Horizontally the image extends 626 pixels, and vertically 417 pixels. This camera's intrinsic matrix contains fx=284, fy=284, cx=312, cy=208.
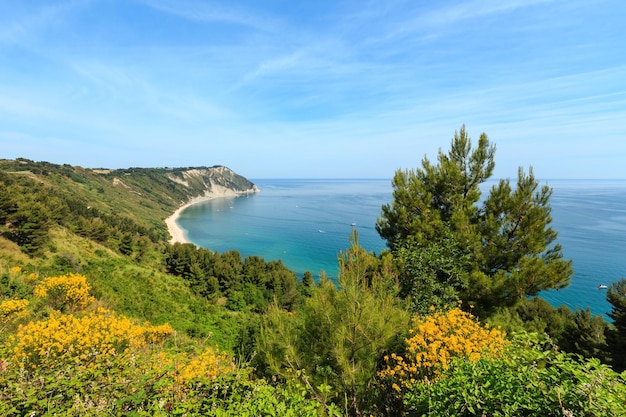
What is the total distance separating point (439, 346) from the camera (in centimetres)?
629

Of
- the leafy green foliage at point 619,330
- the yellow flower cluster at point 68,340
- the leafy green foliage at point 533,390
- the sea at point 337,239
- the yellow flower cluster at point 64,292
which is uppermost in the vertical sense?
the leafy green foliage at point 533,390

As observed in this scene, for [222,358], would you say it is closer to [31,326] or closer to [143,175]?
[31,326]

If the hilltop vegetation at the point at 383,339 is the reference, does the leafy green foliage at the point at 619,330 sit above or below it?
below

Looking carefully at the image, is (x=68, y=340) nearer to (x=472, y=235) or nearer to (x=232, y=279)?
(x=472, y=235)

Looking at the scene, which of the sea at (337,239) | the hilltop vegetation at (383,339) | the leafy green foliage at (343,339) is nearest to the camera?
the hilltop vegetation at (383,339)

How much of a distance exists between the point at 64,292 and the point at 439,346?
17.4 m

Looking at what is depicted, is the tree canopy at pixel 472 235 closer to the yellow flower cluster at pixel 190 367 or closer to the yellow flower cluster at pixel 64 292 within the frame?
the yellow flower cluster at pixel 190 367

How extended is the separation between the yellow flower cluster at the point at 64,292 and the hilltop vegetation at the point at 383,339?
→ 0.07m

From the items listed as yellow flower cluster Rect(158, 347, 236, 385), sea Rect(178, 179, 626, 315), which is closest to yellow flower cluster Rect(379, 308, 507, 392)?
yellow flower cluster Rect(158, 347, 236, 385)

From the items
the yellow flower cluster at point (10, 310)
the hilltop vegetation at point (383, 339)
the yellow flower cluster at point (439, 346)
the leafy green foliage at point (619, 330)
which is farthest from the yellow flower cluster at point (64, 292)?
the leafy green foliage at point (619, 330)

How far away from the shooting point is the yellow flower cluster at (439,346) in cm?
601

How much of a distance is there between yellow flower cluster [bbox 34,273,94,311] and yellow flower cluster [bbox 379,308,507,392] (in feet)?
52.1

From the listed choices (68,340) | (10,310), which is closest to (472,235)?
(68,340)

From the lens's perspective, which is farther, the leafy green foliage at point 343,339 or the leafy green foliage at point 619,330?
the leafy green foliage at point 619,330
